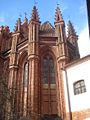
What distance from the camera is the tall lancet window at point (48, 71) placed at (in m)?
19.9

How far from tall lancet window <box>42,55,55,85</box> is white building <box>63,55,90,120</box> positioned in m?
2.88

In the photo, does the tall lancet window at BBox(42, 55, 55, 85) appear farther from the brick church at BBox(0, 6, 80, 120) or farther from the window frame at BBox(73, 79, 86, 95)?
the window frame at BBox(73, 79, 86, 95)

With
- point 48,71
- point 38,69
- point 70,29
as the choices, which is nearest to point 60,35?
point 48,71

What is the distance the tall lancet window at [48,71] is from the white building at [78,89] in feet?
9.46

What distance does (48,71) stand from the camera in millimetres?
20547

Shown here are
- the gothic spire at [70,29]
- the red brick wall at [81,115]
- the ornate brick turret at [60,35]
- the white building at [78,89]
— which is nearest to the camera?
the red brick wall at [81,115]

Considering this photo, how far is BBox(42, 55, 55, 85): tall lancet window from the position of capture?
19.9 m

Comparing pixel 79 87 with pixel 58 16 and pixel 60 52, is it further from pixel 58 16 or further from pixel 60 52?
pixel 58 16

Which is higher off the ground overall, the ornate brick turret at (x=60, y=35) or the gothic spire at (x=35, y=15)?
the gothic spire at (x=35, y=15)

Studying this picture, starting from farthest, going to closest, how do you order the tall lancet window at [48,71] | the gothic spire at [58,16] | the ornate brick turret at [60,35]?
the gothic spire at [58,16]
the ornate brick turret at [60,35]
the tall lancet window at [48,71]

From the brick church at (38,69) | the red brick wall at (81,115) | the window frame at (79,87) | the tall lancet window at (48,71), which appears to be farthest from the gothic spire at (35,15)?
the red brick wall at (81,115)

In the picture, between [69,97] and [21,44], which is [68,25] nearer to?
[21,44]

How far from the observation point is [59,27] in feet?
74.9

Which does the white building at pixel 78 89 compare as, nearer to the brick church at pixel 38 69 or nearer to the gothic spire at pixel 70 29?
the brick church at pixel 38 69
